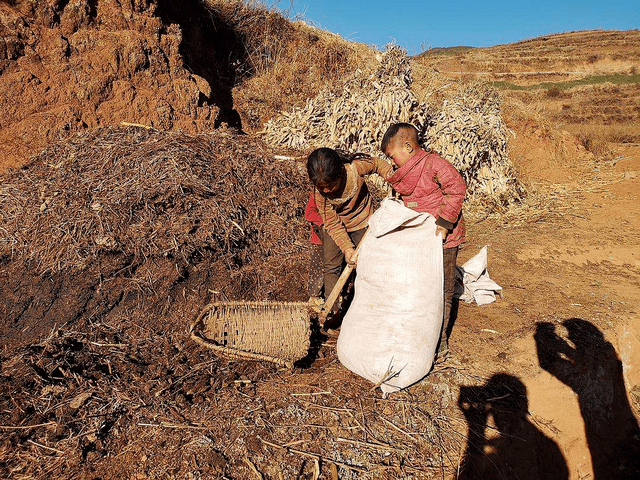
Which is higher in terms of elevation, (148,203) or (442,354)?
(148,203)

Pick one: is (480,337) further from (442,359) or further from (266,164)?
(266,164)

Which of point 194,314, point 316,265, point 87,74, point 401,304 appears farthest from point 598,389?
point 87,74

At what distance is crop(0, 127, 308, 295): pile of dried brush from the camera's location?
296 centimetres

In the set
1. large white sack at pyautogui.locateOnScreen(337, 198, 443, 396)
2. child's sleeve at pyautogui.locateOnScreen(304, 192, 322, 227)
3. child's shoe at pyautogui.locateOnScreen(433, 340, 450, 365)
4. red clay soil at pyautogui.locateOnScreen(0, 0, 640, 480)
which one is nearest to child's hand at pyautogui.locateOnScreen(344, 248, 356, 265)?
large white sack at pyautogui.locateOnScreen(337, 198, 443, 396)

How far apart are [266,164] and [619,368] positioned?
344 cm

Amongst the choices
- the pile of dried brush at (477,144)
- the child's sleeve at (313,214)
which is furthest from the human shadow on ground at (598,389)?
the pile of dried brush at (477,144)

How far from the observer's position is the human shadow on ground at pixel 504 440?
7.01 ft

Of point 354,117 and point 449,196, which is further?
point 354,117

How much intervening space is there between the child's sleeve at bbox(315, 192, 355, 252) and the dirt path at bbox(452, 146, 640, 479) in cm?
106

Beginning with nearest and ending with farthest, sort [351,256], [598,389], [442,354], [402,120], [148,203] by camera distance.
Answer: [351,256] → [442,354] → [598,389] → [148,203] → [402,120]

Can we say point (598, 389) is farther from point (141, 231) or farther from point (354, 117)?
point (354, 117)

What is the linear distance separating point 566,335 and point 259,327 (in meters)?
2.25

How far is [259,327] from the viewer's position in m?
2.76

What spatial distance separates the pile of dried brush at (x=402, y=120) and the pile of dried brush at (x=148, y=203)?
3.67 ft
